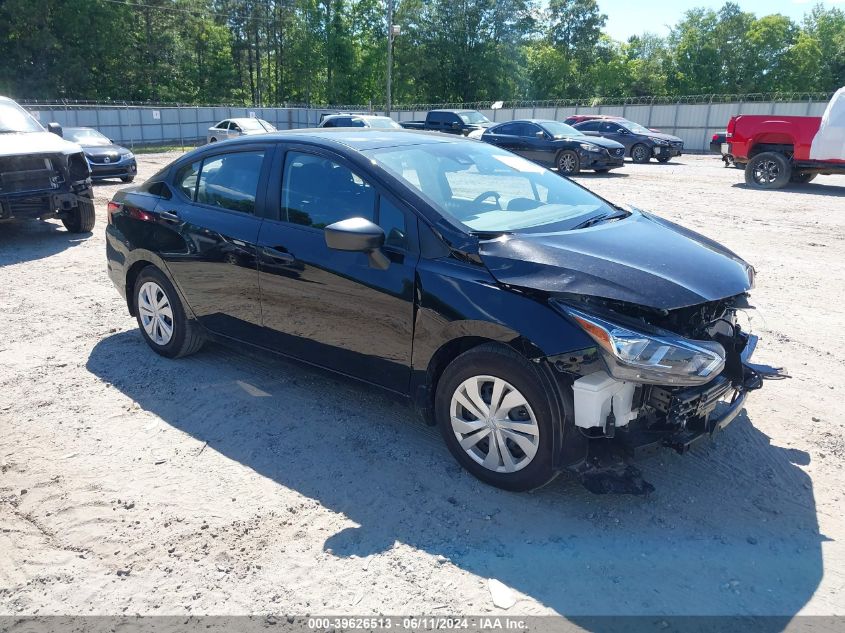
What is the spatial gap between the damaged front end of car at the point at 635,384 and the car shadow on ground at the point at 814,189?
14335 mm

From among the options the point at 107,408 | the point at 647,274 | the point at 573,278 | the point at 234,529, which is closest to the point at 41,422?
the point at 107,408

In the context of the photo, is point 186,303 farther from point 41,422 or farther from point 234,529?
point 234,529

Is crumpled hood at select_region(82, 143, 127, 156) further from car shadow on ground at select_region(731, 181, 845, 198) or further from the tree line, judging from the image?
the tree line

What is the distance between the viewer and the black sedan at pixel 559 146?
64.2 feet

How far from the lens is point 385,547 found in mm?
3133

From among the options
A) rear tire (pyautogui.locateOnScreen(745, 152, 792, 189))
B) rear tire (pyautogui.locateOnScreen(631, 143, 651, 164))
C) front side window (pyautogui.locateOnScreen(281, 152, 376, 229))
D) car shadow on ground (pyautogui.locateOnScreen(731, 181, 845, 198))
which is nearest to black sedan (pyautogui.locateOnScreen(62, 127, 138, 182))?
front side window (pyautogui.locateOnScreen(281, 152, 376, 229))

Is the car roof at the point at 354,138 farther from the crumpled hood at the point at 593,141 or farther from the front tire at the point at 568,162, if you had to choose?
the crumpled hood at the point at 593,141

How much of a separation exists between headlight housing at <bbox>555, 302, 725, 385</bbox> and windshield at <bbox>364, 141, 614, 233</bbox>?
94cm

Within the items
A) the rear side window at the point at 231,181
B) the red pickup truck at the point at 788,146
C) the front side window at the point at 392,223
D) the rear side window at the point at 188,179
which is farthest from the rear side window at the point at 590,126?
the front side window at the point at 392,223

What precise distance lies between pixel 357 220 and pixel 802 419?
10.1 ft

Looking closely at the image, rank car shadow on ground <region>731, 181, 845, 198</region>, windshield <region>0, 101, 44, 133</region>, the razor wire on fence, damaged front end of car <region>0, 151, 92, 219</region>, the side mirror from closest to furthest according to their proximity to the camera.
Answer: the side mirror → damaged front end of car <region>0, 151, 92, 219</region> → windshield <region>0, 101, 44, 133</region> → car shadow on ground <region>731, 181, 845, 198</region> → the razor wire on fence

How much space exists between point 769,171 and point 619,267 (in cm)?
1514

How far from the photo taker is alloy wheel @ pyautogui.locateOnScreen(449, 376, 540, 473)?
10.9 ft

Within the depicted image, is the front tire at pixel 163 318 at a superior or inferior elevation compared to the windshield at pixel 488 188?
inferior
